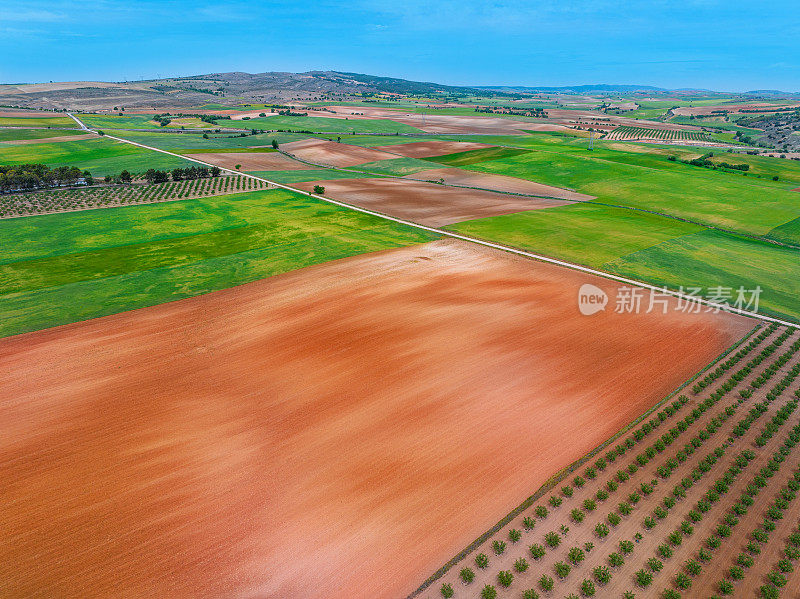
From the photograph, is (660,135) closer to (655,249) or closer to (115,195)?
(655,249)

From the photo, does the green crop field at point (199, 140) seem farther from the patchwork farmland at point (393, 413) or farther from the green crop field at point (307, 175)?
the patchwork farmland at point (393, 413)

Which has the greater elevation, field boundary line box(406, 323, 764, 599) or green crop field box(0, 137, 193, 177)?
green crop field box(0, 137, 193, 177)

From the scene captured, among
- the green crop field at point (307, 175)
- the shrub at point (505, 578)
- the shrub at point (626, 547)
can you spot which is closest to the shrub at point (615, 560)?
the shrub at point (626, 547)

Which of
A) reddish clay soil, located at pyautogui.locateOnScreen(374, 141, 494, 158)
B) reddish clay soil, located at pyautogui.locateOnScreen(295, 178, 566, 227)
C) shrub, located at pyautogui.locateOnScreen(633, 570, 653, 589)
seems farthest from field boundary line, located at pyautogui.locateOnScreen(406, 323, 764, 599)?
reddish clay soil, located at pyautogui.locateOnScreen(374, 141, 494, 158)

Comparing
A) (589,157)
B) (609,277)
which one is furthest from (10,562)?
(589,157)

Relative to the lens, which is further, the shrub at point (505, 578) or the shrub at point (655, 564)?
the shrub at point (655, 564)

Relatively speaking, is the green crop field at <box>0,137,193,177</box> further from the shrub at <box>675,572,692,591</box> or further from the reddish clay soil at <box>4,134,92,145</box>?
the shrub at <box>675,572,692,591</box>
